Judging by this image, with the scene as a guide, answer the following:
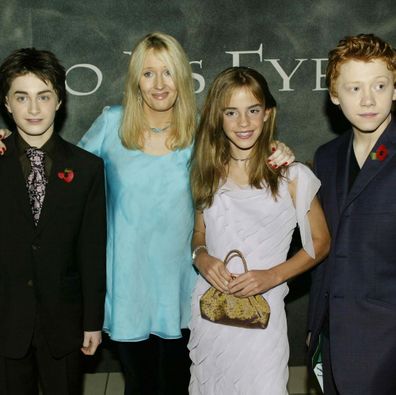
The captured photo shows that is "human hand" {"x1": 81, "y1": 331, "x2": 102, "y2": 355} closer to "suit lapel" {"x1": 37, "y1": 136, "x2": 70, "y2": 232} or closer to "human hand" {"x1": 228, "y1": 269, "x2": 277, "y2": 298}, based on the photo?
"suit lapel" {"x1": 37, "y1": 136, "x2": 70, "y2": 232}

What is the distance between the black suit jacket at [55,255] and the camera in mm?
2725

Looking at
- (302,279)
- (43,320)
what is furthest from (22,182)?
(302,279)

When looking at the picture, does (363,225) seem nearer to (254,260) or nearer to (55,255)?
(254,260)

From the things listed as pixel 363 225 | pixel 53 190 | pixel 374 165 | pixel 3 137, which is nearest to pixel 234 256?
pixel 363 225

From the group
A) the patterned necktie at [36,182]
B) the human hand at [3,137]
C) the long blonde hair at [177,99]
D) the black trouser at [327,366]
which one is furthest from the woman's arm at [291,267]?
the human hand at [3,137]

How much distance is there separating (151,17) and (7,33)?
817 mm

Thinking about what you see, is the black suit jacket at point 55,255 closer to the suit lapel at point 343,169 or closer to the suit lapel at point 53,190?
the suit lapel at point 53,190

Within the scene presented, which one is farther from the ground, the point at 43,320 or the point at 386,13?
the point at 386,13

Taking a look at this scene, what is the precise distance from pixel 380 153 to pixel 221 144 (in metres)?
0.74

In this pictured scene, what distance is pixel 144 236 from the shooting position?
10.2 ft

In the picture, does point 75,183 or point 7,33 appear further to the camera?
point 7,33

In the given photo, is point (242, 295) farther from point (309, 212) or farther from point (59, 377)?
point (59, 377)

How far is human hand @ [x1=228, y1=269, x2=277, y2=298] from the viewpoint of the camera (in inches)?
107

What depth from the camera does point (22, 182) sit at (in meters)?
2.70
